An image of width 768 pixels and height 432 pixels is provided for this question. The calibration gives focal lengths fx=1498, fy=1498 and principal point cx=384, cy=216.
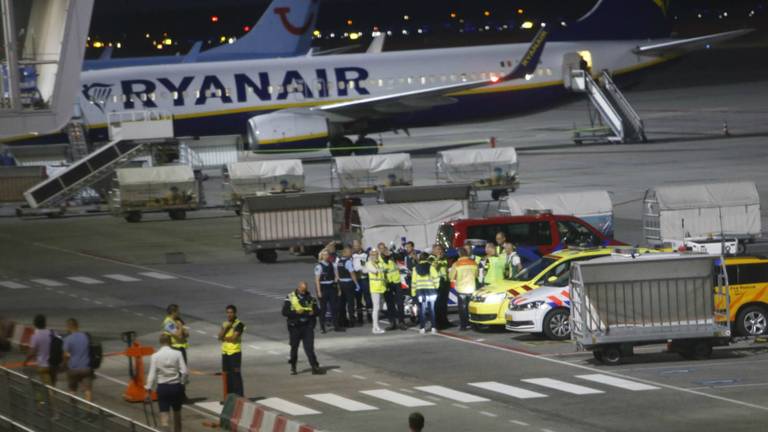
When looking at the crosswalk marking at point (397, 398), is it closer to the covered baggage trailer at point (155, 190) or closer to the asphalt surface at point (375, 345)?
the asphalt surface at point (375, 345)

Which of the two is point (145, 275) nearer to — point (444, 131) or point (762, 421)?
point (762, 421)

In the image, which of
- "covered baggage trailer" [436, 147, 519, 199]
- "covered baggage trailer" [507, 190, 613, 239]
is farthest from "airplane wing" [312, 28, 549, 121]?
"covered baggage trailer" [507, 190, 613, 239]

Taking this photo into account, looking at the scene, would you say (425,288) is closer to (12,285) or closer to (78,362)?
(78,362)

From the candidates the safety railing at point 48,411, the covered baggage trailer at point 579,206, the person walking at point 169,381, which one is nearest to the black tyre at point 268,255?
the covered baggage trailer at point 579,206

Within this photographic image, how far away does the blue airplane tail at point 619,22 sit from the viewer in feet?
214

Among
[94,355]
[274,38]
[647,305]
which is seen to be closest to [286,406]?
[94,355]

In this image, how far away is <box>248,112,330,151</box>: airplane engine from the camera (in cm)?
5681

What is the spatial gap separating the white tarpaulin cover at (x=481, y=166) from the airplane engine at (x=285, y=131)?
9770 millimetres

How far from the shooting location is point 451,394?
73.0 feet

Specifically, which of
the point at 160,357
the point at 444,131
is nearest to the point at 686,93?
the point at 444,131

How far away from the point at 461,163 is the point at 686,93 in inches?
1844

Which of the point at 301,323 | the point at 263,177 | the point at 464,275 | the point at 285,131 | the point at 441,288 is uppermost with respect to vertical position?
the point at 285,131

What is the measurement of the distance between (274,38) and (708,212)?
54969 millimetres

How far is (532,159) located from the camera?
60281 millimetres
